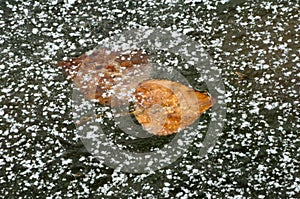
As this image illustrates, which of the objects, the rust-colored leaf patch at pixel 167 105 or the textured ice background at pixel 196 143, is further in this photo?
the rust-colored leaf patch at pixel 167 105

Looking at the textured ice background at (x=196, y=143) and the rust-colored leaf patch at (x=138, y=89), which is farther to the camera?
the rust-colored leaf patch at (x=138, y=89)

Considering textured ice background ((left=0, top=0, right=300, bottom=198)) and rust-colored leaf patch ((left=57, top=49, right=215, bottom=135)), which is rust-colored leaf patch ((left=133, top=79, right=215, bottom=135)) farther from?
textured ice background ((left=0, top=0, right=300, bottom=198))

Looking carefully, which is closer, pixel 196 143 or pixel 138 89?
pixel 196 143

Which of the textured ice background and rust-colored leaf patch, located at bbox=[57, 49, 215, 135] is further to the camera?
rust-colored leaf patch, located at bbox=[57, 49, 215, 135]

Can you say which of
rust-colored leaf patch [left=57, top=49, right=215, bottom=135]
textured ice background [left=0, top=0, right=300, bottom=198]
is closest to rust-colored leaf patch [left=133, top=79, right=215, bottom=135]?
rust-colored leaf patch [left=57, top=49, right=215, bottom=135]

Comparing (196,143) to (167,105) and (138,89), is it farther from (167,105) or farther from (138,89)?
(138,89)

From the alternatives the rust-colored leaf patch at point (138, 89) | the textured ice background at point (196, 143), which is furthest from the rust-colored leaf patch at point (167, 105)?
the textured ice background at point (196, 143)

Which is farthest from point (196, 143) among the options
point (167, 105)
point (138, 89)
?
point (138, 89)

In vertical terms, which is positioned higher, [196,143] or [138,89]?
[138,89]

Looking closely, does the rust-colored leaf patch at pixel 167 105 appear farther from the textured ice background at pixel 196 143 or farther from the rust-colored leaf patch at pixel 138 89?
the textured ice background at pixel 196 143
